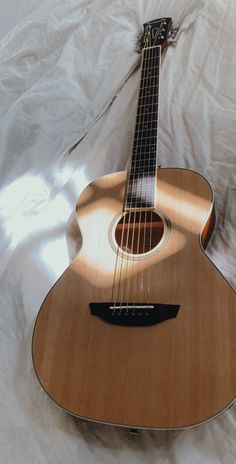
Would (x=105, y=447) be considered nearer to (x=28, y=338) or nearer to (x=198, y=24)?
(x=28, y=338)

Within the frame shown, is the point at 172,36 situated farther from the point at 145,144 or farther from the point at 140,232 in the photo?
the point at 140,232

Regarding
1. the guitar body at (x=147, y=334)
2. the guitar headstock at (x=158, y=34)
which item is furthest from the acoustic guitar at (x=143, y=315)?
the guitar headstock at (x=158, y=34)

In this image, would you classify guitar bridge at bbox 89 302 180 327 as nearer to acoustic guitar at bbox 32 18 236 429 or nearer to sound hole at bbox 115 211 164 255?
acoustic guitar at bbox 32 18 236 429

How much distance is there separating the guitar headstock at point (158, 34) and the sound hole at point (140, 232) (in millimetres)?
700

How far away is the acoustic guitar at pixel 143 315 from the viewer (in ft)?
2.08

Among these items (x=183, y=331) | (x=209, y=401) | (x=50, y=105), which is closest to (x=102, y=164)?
(x=50, y=105)

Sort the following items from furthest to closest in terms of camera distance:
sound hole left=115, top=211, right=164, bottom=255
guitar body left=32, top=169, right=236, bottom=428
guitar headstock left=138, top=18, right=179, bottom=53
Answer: guitar headstock left=138, top=18, right=179, bottom=53, sound hole left=115, top=211, right=164, bottom=255, guitar body left=32, top=169, right=236, bottom=428

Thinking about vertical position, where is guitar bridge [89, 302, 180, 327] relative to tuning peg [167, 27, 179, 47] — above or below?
below

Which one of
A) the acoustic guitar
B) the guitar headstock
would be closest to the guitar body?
the acoustic guitar

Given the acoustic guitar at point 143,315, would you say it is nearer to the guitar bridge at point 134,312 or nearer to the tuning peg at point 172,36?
the guitar bridge at point 134,312

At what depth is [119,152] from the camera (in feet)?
3.73

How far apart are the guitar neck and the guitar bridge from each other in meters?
0.26

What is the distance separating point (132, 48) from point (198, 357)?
1.11 metres

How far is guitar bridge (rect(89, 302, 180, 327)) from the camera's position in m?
0.71
